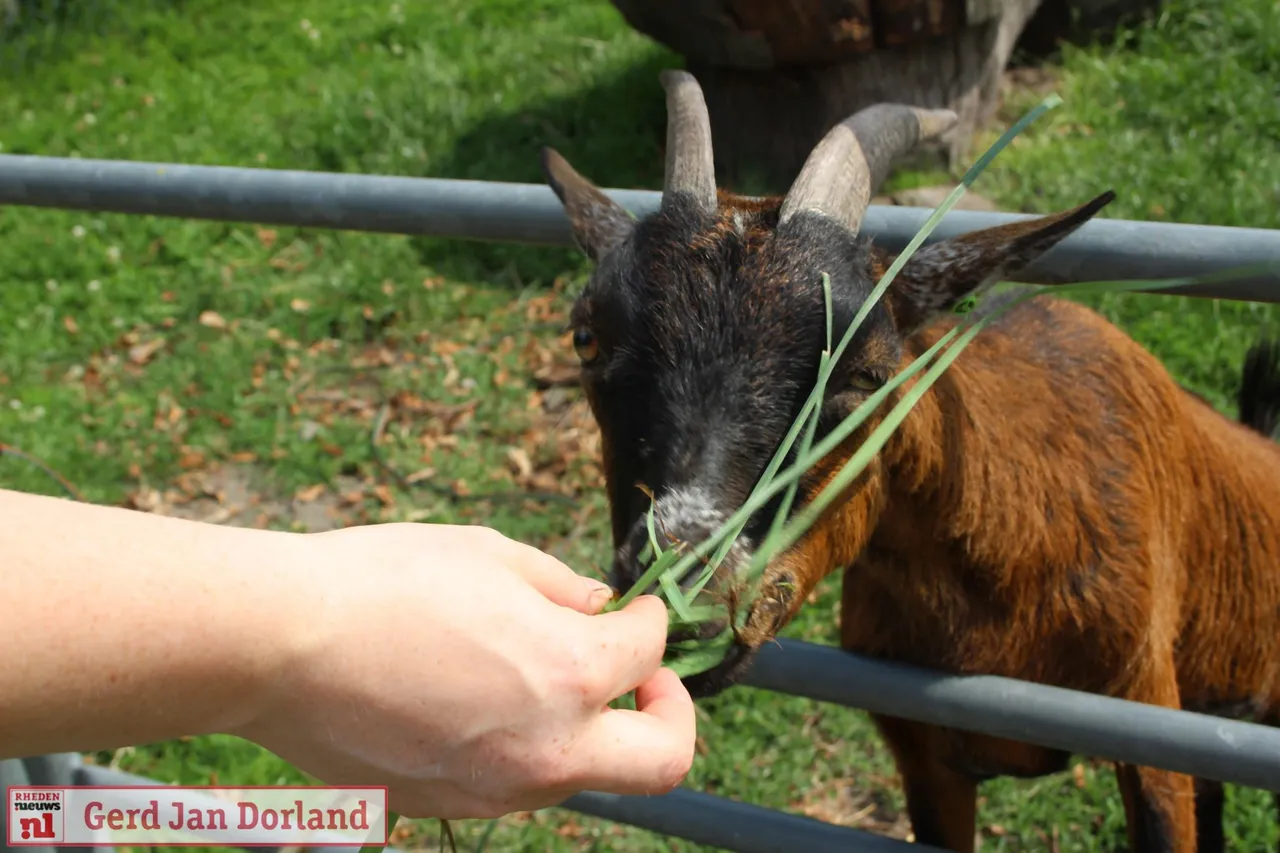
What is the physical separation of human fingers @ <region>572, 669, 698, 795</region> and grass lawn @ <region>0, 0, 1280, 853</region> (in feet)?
9.87

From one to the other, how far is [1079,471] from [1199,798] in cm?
185

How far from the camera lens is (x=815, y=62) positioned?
6039mm

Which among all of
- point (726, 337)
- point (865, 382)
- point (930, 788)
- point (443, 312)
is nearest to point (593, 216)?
point (726, 337)

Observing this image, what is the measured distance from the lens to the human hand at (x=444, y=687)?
1136 mm

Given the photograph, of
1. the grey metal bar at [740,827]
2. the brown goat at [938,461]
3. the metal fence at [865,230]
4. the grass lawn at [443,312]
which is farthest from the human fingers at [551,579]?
the grass lawn at [443,312]

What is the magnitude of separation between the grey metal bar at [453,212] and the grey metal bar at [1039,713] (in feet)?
2.37

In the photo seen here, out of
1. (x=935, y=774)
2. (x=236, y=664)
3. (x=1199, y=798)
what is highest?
(x=236, y=664)

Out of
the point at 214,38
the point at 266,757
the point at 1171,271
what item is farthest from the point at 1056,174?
the point at 214,38

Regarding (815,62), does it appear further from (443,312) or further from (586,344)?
(586,344)

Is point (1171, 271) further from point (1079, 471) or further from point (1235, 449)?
point (1235, 449)

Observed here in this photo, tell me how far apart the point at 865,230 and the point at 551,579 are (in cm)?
128

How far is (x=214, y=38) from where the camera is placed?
9.30 meters

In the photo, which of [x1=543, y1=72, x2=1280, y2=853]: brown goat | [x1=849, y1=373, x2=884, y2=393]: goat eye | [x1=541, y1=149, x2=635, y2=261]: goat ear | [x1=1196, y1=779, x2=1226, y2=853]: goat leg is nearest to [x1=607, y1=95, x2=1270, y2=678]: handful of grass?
[x1=543, y1=72, x2=1280, y2=853]: brown goat

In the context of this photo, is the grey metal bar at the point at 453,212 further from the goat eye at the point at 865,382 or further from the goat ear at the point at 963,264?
the goat eye at the point at 865,382
